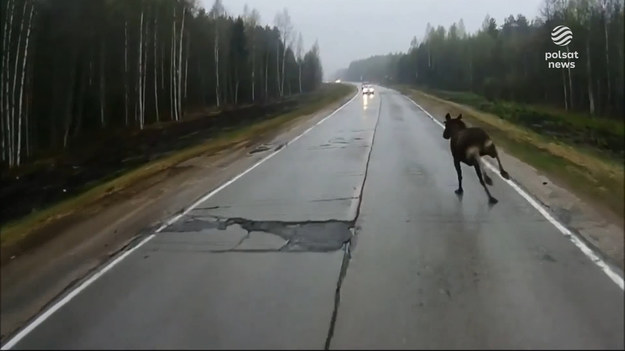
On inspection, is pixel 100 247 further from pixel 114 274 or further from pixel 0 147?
pixel 0 147

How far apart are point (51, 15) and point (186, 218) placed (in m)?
27.3

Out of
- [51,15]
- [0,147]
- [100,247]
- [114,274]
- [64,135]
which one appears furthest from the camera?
[64,135]

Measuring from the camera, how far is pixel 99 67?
46.3m

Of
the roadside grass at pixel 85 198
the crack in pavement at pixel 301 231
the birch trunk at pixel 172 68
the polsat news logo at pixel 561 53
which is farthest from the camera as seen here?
the birch trunk at pixel 172 68

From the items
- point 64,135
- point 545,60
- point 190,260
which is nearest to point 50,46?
point 64,135

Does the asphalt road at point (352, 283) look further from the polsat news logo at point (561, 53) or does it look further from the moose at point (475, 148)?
the polsat news logo at point (561, 53)

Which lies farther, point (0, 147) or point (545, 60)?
point (0, 147)

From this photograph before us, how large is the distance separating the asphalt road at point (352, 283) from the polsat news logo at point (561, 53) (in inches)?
119

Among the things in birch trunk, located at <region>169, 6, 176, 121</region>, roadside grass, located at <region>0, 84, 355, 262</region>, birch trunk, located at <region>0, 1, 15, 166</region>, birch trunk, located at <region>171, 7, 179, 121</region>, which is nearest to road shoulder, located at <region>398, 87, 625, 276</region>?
roadside grass, located at <region>0, 84, 355, 262</region>

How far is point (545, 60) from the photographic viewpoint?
17312 millimetres

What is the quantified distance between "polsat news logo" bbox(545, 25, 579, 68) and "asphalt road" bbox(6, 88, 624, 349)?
3.01 meters

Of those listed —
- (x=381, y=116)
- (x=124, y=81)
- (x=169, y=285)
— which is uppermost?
(x=124, y=81)

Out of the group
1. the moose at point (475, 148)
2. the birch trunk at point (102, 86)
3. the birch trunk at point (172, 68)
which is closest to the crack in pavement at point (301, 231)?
the moose at point (475, 148)

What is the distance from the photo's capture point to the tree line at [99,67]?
32.3 m
